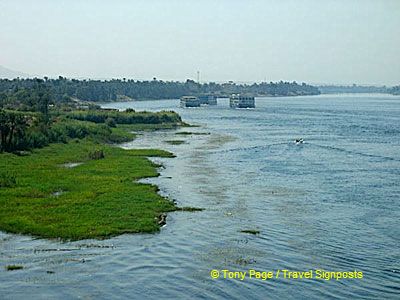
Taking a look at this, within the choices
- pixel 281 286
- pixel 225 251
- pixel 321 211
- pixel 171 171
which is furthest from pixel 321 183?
pixel 281 286

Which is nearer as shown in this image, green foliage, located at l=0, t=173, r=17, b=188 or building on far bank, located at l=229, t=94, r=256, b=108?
green foliage, located at l=0, t=173, r=17, b=188

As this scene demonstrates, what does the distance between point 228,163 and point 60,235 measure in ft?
98.2

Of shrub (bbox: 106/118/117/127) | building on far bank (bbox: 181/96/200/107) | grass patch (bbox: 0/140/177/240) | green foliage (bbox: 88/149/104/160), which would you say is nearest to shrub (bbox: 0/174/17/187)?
grass patch (bbox: 0/140/177/240)

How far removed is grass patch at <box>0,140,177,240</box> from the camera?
27.6 m

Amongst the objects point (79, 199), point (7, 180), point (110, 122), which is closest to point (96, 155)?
point (7, 180)

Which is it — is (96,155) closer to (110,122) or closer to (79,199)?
(79,199)

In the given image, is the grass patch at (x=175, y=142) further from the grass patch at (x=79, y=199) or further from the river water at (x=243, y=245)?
the river water at (x=243, y=245)

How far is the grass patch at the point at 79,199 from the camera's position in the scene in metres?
27.6

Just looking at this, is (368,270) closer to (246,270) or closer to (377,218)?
(246,270)

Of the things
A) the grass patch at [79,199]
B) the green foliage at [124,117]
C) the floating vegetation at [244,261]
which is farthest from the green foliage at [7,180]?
the green foliage at [124,117]

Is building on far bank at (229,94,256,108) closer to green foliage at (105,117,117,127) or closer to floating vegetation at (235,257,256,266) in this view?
green foliage at (105,117,117,127)

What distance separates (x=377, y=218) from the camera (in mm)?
31875

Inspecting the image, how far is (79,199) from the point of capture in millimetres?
33469

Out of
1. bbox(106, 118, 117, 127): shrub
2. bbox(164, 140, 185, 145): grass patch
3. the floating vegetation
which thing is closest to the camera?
the floating vegetation
